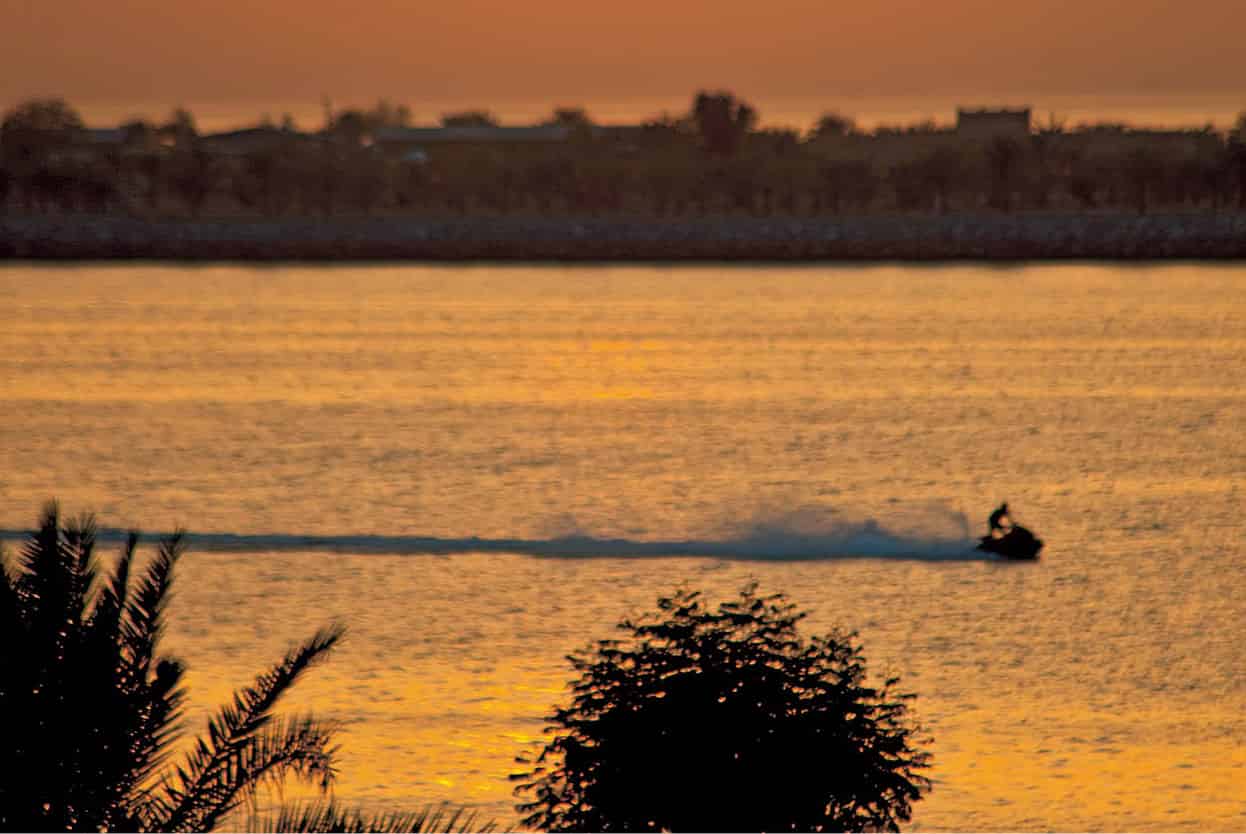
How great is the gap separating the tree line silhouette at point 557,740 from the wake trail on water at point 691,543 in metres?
11.8

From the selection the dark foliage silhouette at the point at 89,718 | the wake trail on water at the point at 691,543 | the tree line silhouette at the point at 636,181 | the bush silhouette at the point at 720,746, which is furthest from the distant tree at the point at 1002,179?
the dark foliage silhouette at the point at 89,718

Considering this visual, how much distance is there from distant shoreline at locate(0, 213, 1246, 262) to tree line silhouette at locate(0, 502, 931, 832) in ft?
297

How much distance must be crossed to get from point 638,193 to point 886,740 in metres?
115

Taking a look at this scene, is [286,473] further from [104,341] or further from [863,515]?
[104,341]

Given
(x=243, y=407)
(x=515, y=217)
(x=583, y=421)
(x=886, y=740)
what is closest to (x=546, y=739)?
(x=886, y=740)

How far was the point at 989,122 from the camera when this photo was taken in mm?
161750

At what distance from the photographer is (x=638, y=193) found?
123500mm

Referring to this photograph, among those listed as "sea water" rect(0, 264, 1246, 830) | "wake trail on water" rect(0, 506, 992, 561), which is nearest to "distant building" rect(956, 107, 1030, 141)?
"sea water" rect(0, 264, 1246, 830)

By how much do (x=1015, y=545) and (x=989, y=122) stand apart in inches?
5704

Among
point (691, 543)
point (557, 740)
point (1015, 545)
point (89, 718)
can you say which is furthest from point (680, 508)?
point (89, 718)

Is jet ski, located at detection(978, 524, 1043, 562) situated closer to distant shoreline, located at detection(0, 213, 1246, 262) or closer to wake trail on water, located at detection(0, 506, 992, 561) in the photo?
wake trail on water, located at detection(0, 506, 992, 561)

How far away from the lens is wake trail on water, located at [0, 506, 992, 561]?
22.0m

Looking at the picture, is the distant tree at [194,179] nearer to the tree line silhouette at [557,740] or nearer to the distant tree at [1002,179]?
the distant tree at [1002,179]

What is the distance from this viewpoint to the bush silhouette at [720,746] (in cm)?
902
